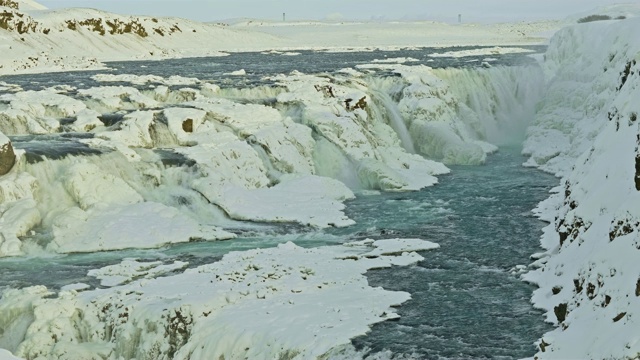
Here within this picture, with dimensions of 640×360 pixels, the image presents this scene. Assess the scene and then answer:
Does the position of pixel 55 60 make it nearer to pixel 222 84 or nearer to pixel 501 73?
pixel 222 84

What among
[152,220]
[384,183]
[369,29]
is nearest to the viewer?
[152,220]

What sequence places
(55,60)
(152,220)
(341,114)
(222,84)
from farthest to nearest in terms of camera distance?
(55,60), (222,84), (341,114), (152,220)

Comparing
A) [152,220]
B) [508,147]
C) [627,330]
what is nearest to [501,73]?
[508,147]

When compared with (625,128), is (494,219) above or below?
below

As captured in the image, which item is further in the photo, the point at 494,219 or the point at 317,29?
the point at 317,29

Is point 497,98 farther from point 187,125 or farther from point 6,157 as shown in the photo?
point 6,157

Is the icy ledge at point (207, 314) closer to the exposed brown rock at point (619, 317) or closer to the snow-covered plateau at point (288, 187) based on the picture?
the snow-covered plateau at point (288, 187)

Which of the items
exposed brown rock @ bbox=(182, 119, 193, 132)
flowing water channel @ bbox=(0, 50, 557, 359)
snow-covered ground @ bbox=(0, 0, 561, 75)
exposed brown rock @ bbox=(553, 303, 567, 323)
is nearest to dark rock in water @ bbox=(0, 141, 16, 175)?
flowing water channel @ bbox=(0, 50, 557, 359)

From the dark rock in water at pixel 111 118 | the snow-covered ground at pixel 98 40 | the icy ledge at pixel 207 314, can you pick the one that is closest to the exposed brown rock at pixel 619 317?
the icy ledge at pixel 207 314
